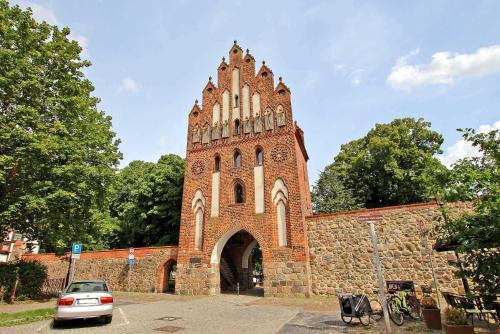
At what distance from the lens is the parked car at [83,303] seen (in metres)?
7.78

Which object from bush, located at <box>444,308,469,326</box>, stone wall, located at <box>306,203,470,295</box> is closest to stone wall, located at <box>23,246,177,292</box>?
stone wall, located at <box>306,203,470,295</box>

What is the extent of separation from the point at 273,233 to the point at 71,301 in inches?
411

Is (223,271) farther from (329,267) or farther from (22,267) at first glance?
(22,267)

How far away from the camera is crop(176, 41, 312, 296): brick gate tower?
52.5 feet

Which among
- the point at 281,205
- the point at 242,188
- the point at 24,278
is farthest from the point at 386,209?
the point at 24,278

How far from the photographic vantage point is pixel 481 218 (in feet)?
17.8

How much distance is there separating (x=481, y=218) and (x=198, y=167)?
638 inches

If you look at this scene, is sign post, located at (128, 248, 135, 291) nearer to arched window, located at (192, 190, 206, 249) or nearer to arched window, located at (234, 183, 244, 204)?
arched window, located at (192, 190, 206, 249)

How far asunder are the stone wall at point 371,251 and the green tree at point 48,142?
37.6 feet

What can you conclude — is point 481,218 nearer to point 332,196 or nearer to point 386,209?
point 386,209

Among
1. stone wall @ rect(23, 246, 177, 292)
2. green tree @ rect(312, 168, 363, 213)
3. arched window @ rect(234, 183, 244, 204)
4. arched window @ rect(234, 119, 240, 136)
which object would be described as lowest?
stone wall @ rect(23, 246, 177, 292)

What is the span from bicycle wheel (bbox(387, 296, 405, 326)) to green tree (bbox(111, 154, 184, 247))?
18.4 metres

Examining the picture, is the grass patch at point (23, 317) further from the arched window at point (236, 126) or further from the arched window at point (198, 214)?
the arched window at point (236, 126)

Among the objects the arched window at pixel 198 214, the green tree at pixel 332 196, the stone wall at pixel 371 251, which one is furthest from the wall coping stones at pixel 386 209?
the green tree at pixel 332 196
